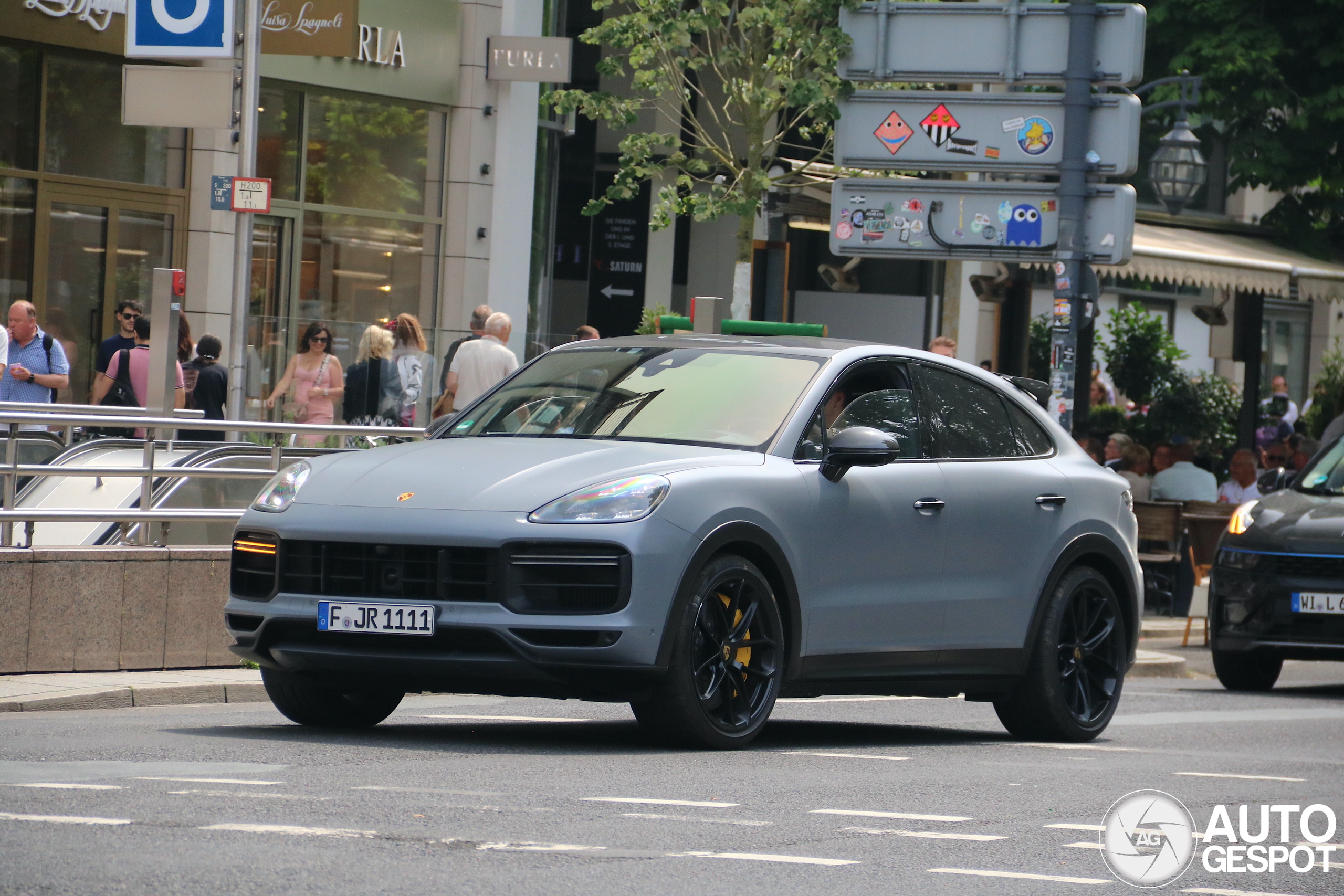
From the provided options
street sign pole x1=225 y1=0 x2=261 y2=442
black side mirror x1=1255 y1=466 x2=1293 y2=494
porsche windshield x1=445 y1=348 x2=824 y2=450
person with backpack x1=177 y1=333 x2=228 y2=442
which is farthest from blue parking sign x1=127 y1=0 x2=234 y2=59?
black side mirror x1=1255 y1=466 x2=1293 y2=494

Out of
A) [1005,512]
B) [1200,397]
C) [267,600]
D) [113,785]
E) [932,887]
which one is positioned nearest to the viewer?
[932,887]

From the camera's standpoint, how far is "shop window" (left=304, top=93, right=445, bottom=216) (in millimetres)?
23031

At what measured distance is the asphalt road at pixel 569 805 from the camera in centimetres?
550

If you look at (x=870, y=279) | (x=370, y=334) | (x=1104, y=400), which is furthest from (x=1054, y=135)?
(x=870, y=279)

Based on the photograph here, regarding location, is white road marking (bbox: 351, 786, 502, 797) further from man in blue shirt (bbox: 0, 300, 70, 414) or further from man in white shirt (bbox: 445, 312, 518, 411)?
man in white shirt (bbox: 445, 312, 518, 411)

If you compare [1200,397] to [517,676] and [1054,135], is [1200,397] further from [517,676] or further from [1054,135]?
[517,676]

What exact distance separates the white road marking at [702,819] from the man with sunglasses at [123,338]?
445 inches

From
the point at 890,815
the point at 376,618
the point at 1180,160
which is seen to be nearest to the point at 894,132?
the point at 1180,160

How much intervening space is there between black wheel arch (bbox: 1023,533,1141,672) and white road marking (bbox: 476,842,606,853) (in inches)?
165

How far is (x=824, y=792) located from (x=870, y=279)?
2554cm

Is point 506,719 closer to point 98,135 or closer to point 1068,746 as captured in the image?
point 1068,746

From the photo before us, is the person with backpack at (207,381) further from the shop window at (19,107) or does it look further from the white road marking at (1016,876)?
the white road marking at (1016,876)

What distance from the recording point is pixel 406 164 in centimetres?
2403

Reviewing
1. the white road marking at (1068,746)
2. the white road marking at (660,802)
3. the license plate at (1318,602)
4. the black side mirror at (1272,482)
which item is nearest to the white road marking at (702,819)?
the white road marking at (660,802)
